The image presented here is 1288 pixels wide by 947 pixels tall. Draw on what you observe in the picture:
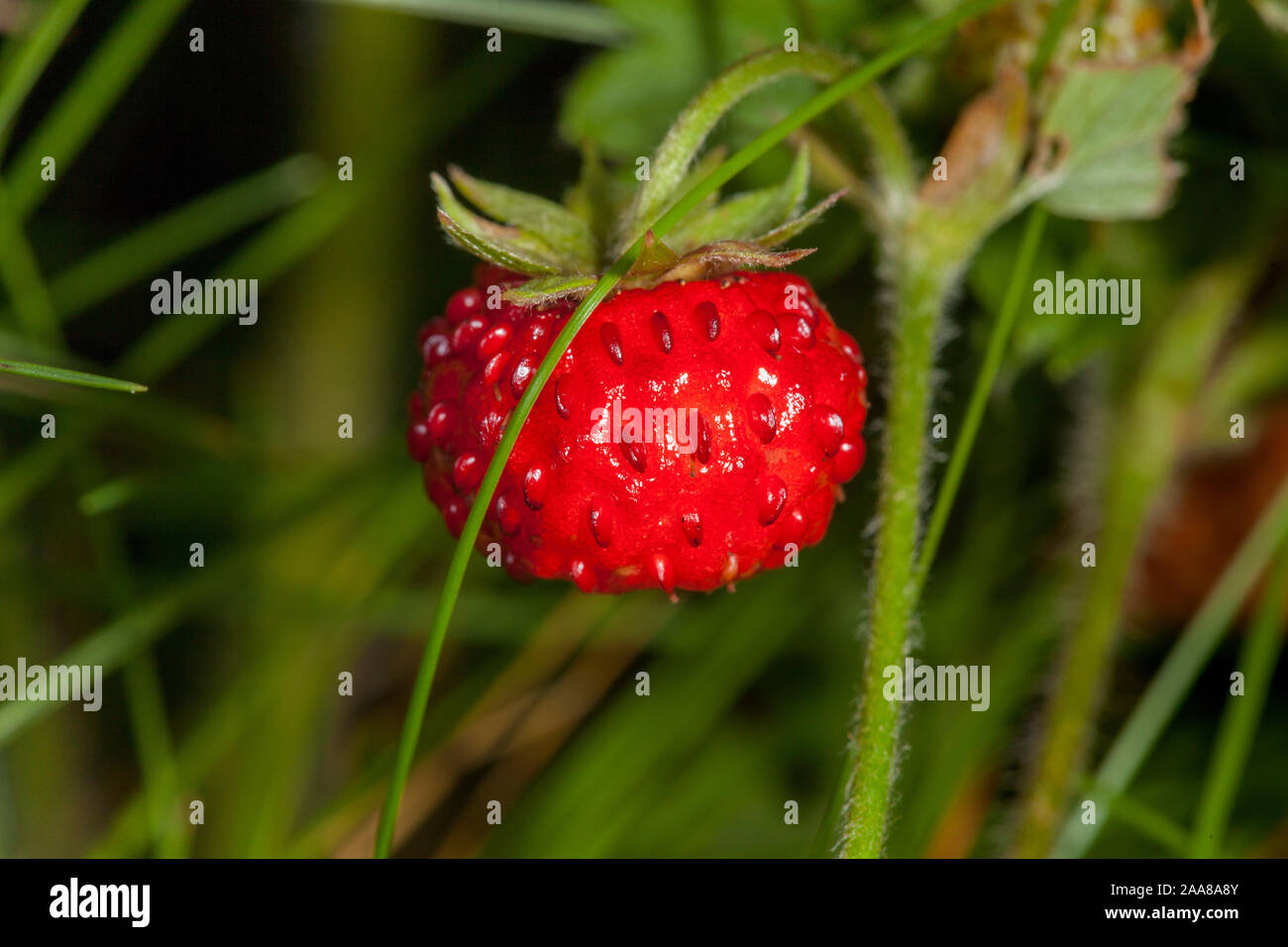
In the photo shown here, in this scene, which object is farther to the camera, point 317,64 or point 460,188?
point 317,64

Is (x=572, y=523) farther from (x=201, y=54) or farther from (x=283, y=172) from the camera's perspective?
(x=201, y=54)

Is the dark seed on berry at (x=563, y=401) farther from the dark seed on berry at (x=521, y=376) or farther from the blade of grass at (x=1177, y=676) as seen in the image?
the blade of grass at (x=1177, y=676)

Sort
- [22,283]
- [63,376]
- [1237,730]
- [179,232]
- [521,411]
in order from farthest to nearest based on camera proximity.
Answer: [179,232] < [22,283] < [1237,730] < [63,376] < [521,411]

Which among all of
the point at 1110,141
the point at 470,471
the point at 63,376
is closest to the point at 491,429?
the point at 470,471
